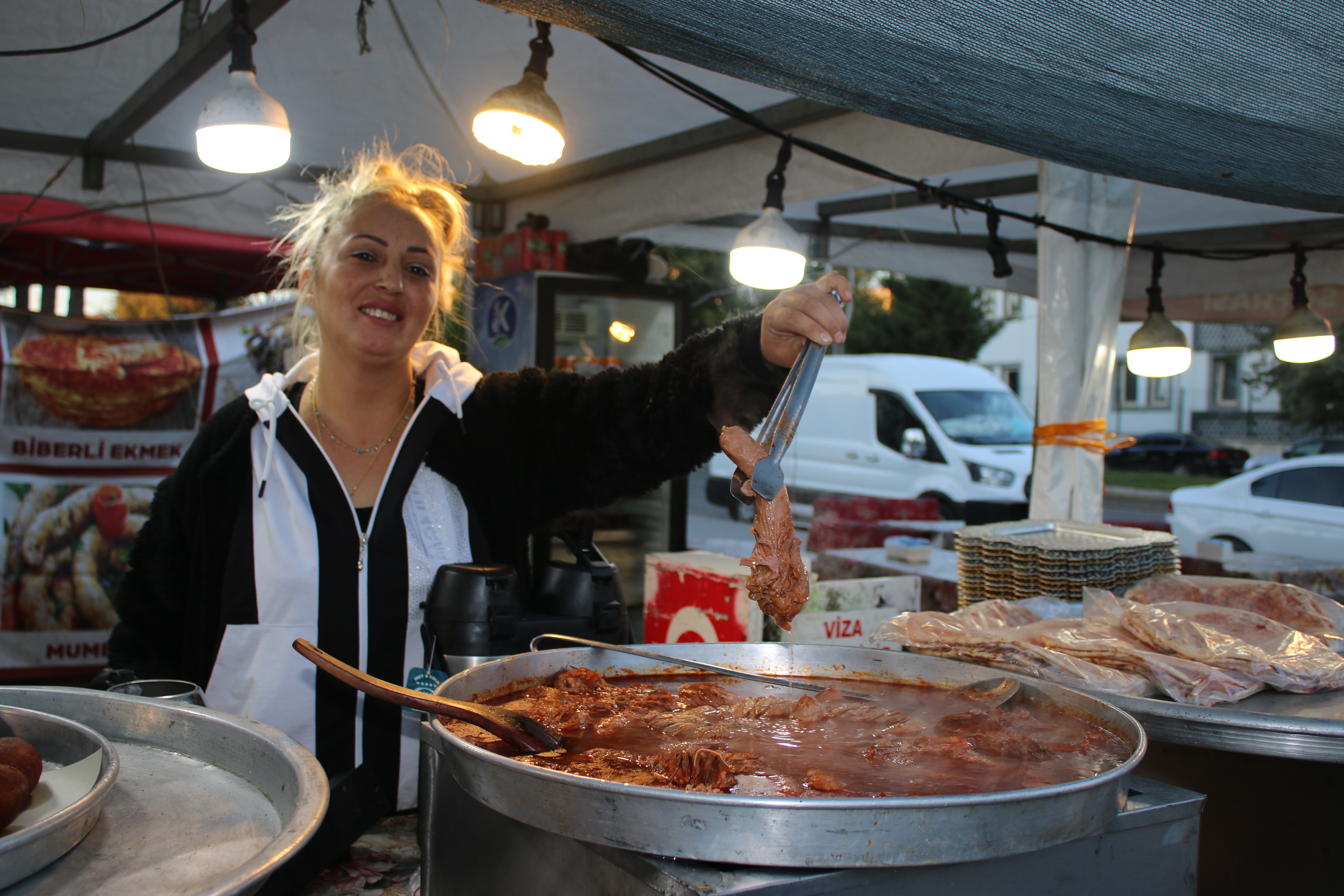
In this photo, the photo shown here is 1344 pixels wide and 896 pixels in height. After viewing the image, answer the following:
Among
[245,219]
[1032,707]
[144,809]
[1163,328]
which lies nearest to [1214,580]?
[1032,707]

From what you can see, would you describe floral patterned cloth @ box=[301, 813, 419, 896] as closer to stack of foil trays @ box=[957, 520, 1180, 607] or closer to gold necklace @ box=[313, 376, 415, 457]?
gold necklace @ box=[313, 376, 415, 457]

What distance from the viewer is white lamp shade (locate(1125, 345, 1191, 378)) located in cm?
433

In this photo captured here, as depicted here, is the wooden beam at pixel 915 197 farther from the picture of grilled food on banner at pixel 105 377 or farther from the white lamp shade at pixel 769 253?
the picture of grilled food on banner at pixel 105 377

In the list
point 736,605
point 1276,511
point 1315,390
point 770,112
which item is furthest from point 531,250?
point 1315,390

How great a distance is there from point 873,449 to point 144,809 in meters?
10.2

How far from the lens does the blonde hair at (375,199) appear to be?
216 cm

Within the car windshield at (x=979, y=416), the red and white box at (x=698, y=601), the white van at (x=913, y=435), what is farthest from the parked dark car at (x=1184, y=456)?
the red and white box at (x=698, y=601)

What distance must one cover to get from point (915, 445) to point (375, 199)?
9.02 meters

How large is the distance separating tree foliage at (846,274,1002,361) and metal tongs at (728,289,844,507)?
21.1 m

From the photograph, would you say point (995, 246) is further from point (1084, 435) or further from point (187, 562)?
point (187, 562)

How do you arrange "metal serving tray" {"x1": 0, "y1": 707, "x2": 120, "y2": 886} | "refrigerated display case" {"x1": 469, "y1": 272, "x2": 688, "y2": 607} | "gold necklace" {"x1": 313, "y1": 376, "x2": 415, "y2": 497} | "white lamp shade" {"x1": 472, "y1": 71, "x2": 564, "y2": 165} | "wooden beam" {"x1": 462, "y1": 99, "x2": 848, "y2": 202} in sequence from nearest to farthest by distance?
"metal serving tray" {"x1": 0, "y1": 707, "x2": 120, "y2": 886}, "gold necklace" {"x1": 313, "y1": 376, "x2": 415, "y2": 497}, "white lamp shade" {"x1": 472, "y1": 71, "x2": 564, "y2": 165}, "wooden beam" {"x1": 462, "y1": 99, "x2": 848, "y2": 202}, "refrigerated display case" {"x1": 469, "y1": 272, "x2": 688, "y2": 607}

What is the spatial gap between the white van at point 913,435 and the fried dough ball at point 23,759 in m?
8.99

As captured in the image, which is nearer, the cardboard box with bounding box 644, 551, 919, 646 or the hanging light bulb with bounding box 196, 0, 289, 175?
the cardboard box with bounding box 644, 551, 919, 646

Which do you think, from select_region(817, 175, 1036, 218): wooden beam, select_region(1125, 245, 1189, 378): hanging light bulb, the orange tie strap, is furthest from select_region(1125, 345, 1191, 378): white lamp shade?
select_region(817, 175, 1036, 218): wooden beam
